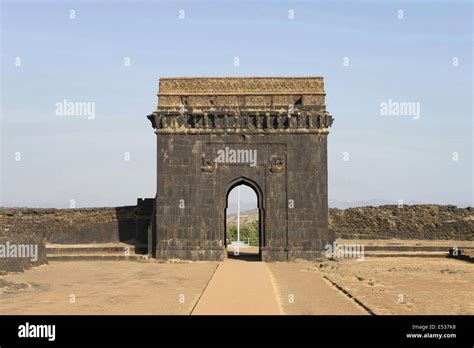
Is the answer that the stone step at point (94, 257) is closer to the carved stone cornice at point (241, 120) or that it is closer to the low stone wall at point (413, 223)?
the carved stone cornice at point (241, 120)

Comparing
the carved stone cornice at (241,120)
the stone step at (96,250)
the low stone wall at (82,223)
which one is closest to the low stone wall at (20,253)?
the stone step at (96,250)

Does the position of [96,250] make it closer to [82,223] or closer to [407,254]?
[82,223]

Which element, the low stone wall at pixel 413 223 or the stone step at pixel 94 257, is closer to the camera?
the stone step at pixel 94 257

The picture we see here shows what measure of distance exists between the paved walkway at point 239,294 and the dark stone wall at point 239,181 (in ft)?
11.2

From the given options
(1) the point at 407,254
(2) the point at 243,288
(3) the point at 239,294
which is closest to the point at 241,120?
(1) the point at 407,254

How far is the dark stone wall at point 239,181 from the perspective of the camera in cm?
2306

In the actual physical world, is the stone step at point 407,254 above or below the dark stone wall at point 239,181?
below

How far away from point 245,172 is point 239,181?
17.8 inches

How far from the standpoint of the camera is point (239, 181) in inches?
926
